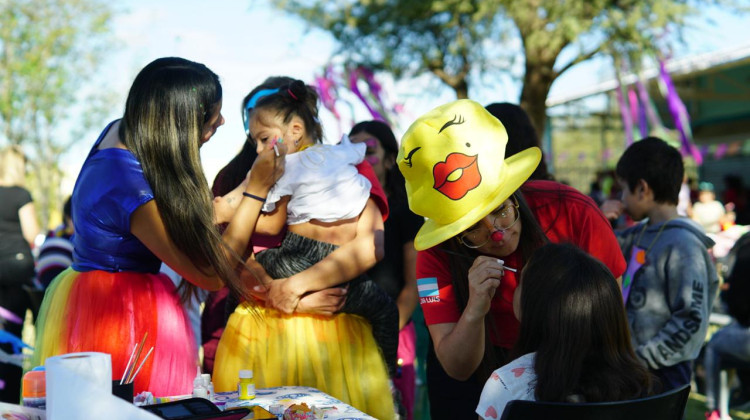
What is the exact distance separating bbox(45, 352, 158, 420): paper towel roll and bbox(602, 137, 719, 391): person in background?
7.53ft

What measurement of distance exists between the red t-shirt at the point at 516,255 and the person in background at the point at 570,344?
388 mm

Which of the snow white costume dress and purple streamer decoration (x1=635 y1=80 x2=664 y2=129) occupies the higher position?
purple streamer decoration (x1=635 y1=80 x2=664 y2=129)

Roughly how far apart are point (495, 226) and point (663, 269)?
1434 millimetres

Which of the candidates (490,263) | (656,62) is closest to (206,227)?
(490,263)

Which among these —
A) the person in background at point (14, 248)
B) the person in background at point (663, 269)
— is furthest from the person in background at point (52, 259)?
the person in background at point (663, 269)

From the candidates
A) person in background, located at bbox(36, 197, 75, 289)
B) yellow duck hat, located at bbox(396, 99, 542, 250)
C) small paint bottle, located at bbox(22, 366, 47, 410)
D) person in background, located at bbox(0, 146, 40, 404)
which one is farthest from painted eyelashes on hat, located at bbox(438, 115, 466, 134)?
person in background, located at bbox(0, 146, 40, 404)

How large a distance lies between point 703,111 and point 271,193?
1796cm

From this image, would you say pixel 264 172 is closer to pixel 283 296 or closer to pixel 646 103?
pixel 283 296

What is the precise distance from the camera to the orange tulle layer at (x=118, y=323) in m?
2.04

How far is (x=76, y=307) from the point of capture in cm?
204

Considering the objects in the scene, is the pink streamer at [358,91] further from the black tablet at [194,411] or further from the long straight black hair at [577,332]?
the black tablet at [194,411]

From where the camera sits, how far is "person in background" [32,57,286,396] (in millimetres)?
1995

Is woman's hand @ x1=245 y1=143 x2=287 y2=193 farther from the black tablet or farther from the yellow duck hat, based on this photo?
the black tablet

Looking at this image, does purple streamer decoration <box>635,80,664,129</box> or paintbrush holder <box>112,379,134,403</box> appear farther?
purple streamer decoration <box>635,80,664,129</box>
